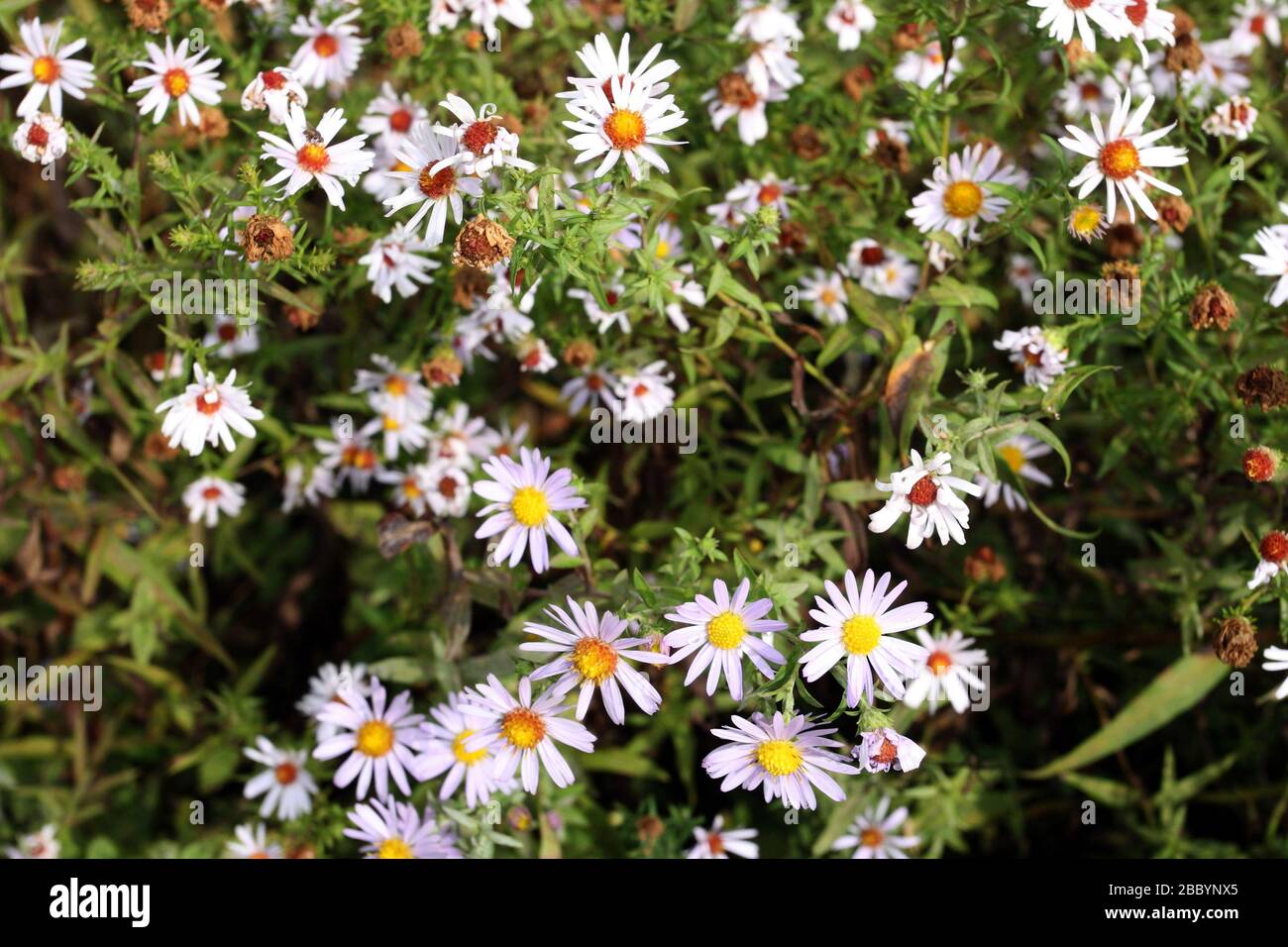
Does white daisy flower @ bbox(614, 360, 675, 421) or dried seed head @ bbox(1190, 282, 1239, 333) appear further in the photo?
white daisy flower @ bbox(614, 360, 675, 421)

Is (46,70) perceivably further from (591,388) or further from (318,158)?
(591,388)

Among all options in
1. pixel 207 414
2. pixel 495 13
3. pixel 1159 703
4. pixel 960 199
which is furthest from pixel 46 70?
pixel 1159 703

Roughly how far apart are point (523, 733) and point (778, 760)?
46cm

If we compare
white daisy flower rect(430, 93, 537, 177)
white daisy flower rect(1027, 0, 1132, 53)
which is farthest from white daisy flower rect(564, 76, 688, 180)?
white daisy flower rect(1027, 0, 1132, 53)

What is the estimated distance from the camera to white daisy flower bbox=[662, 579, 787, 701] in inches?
73.8

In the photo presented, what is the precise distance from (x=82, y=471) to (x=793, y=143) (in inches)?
71.7

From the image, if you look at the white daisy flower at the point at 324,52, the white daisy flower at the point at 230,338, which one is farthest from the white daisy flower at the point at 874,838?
the white daisy flower at the point at 324,52

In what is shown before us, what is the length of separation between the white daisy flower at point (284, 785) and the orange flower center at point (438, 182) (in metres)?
1.33

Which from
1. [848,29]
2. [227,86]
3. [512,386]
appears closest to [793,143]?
[848,29]

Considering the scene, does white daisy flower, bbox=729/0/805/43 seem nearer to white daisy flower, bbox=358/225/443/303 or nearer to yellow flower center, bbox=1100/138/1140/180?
yellow flower center, bbox=1100/138/1140/180

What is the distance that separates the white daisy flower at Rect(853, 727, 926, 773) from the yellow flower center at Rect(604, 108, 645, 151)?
1033mm
